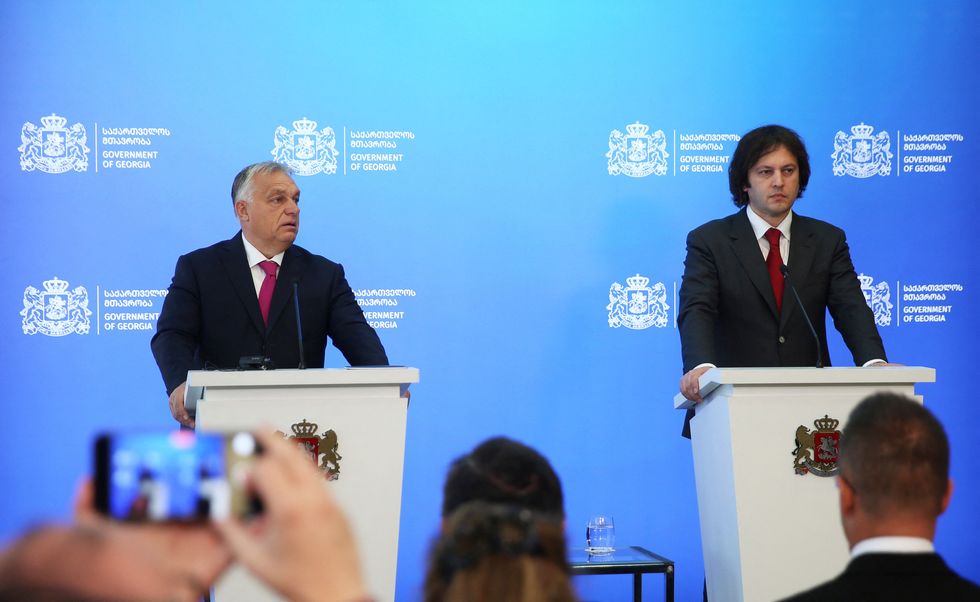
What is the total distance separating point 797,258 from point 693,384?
855 millimetres


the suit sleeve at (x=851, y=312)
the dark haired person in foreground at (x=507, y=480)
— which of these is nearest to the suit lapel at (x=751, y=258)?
the suit sleeve at (x=851, y=312)

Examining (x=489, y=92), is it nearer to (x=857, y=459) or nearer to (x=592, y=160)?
(x=592, y=160)

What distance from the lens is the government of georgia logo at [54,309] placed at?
513cm

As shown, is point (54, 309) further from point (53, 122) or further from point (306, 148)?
point (306, 148)

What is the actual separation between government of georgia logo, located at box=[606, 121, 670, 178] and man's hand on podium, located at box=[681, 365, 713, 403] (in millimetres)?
2047

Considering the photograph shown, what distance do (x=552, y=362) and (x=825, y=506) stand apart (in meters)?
2.32

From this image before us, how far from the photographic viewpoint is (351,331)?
4.24 m

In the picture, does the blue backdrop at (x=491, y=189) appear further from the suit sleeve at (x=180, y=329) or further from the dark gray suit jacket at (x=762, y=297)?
the dark gray suit jacket at (x=762, y=297)

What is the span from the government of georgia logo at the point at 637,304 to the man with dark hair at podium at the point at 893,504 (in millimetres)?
3468

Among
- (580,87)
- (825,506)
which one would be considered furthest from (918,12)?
(825,506)

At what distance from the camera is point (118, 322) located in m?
5.19

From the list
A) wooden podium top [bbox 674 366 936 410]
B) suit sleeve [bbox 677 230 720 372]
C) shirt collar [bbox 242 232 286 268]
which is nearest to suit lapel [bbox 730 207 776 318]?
suit sleeve [bbox 677 230 720 372]

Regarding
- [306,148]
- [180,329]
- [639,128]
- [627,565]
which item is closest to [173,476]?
[627,565]

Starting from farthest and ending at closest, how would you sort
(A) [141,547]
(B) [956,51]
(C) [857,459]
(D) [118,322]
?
1. (B) [956,51]
2. (D) [118,322]
3. (C) [857,459]
4. (A) [141,547]
